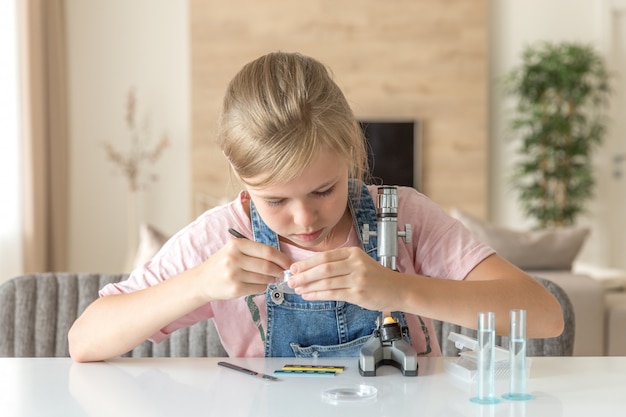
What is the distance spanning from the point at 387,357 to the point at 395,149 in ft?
18.3

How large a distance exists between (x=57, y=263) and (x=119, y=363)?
5333mm

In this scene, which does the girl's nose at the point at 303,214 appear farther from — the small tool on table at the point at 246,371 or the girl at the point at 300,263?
the small tool on table at the point at 246,371

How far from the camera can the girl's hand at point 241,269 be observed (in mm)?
1269

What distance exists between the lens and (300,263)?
4.04 feet

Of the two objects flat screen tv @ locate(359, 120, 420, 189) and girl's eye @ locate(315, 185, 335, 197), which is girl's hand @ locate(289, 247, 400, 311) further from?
flat screen tv @ locate(359, 120, 420, 189)

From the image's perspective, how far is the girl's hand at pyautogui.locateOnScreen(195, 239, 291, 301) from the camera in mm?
1269

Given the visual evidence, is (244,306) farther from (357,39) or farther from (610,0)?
(610,0)

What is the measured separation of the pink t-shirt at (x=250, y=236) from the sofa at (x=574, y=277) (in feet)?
6.12

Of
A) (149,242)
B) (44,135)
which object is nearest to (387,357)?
(149,242)

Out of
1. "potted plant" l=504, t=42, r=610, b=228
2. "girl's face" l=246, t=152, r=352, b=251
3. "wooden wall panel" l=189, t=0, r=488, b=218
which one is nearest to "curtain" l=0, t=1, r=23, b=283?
"wooden wall panel" l=189, t=0, r=488, b=218

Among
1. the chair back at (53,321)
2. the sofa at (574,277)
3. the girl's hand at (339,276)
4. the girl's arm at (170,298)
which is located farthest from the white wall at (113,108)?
the girl's hand at (339,276)

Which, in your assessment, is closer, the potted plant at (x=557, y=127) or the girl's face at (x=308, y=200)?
the girl's face at (x=308, y=200)

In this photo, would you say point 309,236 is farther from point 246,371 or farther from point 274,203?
point 246,371

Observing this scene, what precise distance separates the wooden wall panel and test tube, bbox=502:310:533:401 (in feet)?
18.6
